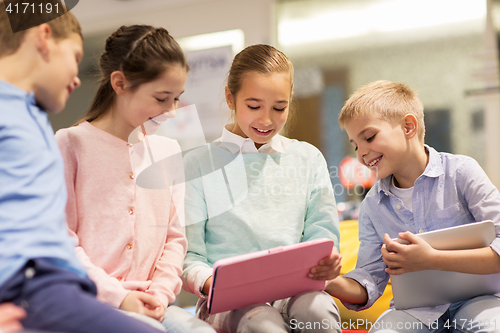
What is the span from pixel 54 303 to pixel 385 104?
0.79m

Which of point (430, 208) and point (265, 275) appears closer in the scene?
point (265, 275)

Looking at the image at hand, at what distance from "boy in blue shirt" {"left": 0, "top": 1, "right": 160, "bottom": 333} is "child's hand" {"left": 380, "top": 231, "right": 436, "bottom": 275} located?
52 cm

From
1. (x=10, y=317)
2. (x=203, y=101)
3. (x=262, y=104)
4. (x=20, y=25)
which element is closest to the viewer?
(x=10, y=317)

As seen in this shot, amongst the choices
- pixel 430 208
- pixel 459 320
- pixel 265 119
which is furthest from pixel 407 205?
pixel 265 119

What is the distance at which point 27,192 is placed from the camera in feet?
1.62

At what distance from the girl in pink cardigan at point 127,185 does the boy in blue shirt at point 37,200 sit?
0.60 ft

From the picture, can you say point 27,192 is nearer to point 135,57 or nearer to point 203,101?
point 135,57

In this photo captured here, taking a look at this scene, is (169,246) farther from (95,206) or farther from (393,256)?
(393,256)

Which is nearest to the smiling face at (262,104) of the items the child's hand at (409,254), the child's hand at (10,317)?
the child's hand at (409,254)

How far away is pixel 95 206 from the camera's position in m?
0.75

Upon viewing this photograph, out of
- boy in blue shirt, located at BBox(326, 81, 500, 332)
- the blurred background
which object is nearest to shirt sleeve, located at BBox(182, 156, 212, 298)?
boy in blue shirt, located at BBox(326, 81, 500, 332)

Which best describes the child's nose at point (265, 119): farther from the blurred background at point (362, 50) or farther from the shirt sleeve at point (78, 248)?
the blurred background at point (362, 50)

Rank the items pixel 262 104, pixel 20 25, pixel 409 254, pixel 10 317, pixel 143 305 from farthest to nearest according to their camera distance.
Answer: pixel 262 104
pixel 409 254
pixel 143 305
pixel 20 25
pixel 10 317

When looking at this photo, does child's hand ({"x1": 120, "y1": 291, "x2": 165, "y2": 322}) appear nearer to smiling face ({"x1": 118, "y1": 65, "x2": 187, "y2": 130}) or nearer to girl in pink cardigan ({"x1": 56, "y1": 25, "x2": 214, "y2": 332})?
girl in pink cardigan ({"x1": 56, "y1": 25, "x2": 214, "y2": 332})
